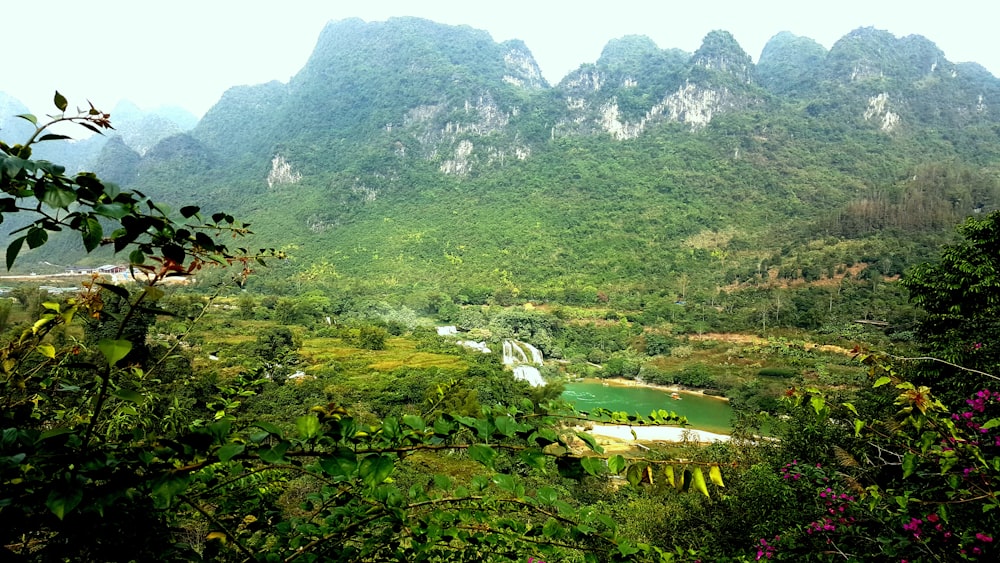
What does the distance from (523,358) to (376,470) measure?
32397 mm

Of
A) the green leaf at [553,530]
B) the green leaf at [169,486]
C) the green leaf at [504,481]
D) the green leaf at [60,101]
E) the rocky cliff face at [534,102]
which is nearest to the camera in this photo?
the green leaf at [169,486]

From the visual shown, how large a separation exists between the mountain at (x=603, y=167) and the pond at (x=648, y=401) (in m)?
20.8

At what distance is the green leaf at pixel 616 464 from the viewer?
3.16ft

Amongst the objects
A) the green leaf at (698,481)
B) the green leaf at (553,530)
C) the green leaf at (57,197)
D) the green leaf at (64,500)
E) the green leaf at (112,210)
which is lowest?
the green leaf at (553,530)

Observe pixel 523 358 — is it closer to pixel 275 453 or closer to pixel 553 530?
pixel 553 530

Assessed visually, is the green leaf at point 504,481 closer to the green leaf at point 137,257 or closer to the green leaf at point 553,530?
the green leaf at point 553,530

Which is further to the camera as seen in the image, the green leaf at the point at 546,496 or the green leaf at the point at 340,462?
the green leaf at the point at 546,496

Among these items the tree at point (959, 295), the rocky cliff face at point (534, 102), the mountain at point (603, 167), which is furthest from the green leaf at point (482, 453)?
the rocky cliff face at point (534, 102)

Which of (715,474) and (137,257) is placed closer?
(137,257)

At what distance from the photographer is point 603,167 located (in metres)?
85.2

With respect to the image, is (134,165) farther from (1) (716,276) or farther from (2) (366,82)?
(1) (716,276)

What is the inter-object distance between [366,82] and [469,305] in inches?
3570

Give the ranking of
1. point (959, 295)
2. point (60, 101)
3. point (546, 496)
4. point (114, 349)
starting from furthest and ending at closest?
1. point (959, 295)
2. point (546, 496)
3. point (60, 101)
4. point (114, 349)

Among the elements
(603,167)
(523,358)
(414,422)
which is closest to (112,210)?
(414,422)
